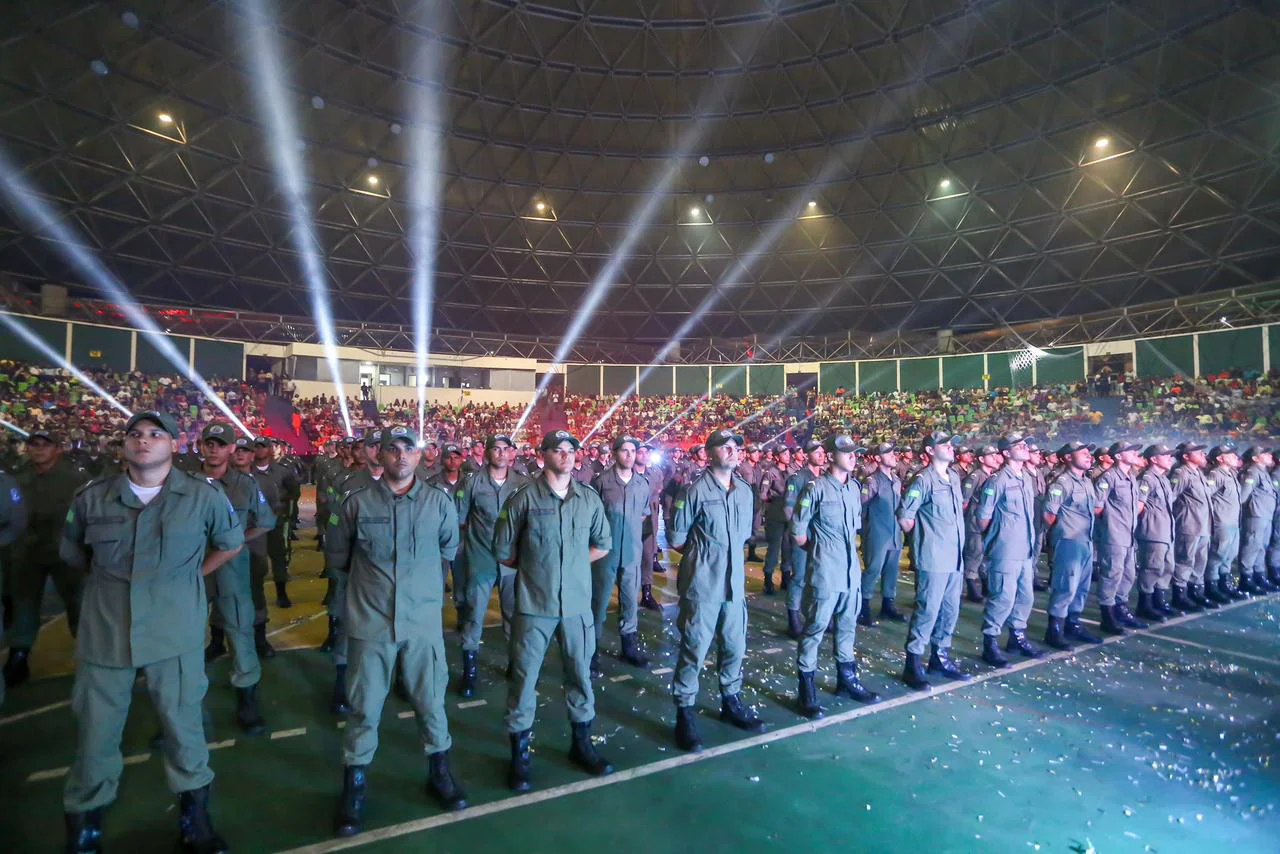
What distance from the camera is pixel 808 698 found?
4.92m

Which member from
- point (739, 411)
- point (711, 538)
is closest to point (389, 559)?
point (711, 538)

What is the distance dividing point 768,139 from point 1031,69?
8.00 m

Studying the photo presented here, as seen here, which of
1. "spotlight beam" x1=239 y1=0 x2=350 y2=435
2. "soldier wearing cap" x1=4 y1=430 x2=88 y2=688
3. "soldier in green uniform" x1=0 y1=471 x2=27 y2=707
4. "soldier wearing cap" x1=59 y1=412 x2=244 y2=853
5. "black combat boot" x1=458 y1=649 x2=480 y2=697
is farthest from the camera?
"spotlight beam" x1=239 y1=0 x2=350 y2=435

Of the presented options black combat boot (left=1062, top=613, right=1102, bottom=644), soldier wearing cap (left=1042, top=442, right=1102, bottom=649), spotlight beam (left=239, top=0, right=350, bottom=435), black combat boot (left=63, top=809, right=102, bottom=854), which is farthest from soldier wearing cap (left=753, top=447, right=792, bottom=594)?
spotlight beam (left=239, top=0, right=350, bottom=435)

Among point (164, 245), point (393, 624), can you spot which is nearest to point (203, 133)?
point (164, 245)

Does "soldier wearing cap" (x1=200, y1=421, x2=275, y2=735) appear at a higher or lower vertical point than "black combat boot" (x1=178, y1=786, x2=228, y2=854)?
higher

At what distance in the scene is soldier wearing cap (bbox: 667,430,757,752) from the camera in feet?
14.8

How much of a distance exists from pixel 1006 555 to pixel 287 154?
75.8 ft

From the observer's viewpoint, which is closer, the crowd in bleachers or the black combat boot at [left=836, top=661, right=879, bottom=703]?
the black combat boot at [left=836, top=661, right=879, bottom=703]

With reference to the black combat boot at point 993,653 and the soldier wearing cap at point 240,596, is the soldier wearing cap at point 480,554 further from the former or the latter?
the black combat boot at point 993,653

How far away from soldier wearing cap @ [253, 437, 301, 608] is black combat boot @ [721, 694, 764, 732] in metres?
5.70

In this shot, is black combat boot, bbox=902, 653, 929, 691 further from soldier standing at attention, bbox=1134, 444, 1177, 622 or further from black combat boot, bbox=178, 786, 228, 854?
black combat boot, bbox=178, 786, 228, 854

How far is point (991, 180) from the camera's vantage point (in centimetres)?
2128

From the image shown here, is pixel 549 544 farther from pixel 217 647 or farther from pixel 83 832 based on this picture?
pixel 217 647
